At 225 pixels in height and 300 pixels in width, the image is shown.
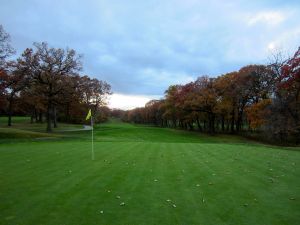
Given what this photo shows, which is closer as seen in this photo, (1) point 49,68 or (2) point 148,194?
(2) point 148,194

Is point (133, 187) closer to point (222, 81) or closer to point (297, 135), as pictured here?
point (297, 135)

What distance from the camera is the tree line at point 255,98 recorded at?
39875 millimetres

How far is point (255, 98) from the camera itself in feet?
178

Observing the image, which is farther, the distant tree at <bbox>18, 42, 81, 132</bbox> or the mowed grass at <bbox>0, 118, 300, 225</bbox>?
the distant tree at <bbox>18, 42, 81, 132</bbox>

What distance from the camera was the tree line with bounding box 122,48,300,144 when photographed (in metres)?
39.9

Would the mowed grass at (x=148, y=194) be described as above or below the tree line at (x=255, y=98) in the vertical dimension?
below

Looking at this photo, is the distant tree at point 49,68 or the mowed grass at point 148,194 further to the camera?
the distant tree at point 49,68

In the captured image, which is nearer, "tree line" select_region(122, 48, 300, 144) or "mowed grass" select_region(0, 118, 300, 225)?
"mowed grass" select_region(0, 118, 300, 225)

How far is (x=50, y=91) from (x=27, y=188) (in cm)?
3698

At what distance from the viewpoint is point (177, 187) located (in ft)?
28.2

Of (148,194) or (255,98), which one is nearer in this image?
(148,194)

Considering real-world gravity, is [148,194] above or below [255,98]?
below

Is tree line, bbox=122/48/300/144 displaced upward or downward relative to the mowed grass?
upward

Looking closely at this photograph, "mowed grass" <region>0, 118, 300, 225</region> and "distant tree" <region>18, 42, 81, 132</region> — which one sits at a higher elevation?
"distant tree" <region>18, 42, 81, 132</region>
